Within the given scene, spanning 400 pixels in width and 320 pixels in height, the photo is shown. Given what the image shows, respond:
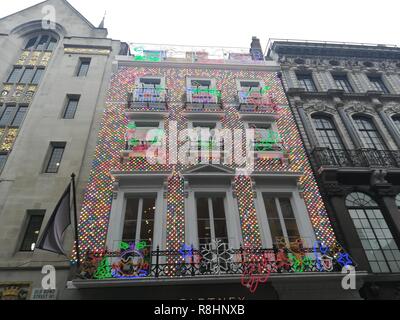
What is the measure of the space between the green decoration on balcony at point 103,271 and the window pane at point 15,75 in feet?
46.1

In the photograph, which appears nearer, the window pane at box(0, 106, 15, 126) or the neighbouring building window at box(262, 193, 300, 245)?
the neighbouring building window at box(262, 193, 300, 245)

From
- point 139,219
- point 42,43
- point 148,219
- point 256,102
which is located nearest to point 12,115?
point 42,43

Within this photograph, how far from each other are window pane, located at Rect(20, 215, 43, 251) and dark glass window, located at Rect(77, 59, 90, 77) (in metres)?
10.1

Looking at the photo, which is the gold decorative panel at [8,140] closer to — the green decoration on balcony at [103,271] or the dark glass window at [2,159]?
the dark glass window at [2,159]

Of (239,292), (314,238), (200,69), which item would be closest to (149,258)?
(239,292)

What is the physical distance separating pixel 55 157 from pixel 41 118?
2.81 meters

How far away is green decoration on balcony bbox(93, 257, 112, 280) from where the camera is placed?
9.27 m

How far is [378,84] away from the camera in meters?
19.3

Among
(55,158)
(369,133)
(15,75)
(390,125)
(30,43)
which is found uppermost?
(30,43)

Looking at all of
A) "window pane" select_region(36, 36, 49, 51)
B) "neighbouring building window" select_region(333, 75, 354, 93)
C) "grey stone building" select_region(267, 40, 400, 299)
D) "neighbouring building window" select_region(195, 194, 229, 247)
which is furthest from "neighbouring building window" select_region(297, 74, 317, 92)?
"window pane" select_region(36, 36, 49, 51)

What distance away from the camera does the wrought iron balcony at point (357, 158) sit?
1377 centimetres

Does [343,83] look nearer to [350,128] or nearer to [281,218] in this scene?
[350,128]

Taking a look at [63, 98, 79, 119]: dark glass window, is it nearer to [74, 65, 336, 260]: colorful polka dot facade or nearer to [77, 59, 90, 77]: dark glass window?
[74, 65, 336, 260]: colorful polka dot facade

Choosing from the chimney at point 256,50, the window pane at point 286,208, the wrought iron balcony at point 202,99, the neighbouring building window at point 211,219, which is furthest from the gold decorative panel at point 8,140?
the chimney at point 256,50
